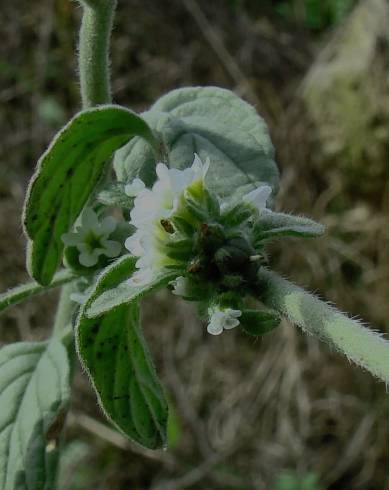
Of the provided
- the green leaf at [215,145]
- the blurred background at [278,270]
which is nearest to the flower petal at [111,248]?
the green leaf at [215,145]

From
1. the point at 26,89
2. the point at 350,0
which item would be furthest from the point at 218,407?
the point at 350,0

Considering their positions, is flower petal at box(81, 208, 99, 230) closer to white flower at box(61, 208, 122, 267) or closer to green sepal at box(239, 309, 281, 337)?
white flower at box(61, 208, 122, 267)

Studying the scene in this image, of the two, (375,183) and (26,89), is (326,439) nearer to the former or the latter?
(375,183)

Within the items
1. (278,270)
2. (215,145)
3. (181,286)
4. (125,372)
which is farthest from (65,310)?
(278,270)

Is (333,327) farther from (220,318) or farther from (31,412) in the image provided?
(31,412)

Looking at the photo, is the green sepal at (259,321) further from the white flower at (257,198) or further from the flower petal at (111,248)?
the flower petal at (111,248)

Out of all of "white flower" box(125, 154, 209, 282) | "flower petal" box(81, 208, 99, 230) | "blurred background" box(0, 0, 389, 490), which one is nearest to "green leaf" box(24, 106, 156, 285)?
"flower petal" box(81, 208, 99, 230)

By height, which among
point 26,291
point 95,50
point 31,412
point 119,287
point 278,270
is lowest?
point 278,270

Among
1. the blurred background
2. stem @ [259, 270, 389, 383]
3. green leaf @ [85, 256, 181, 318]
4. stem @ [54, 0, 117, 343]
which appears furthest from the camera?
the blurred background

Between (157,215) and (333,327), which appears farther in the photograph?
(157,215)

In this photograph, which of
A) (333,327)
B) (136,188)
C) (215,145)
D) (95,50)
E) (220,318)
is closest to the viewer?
(333,327)
